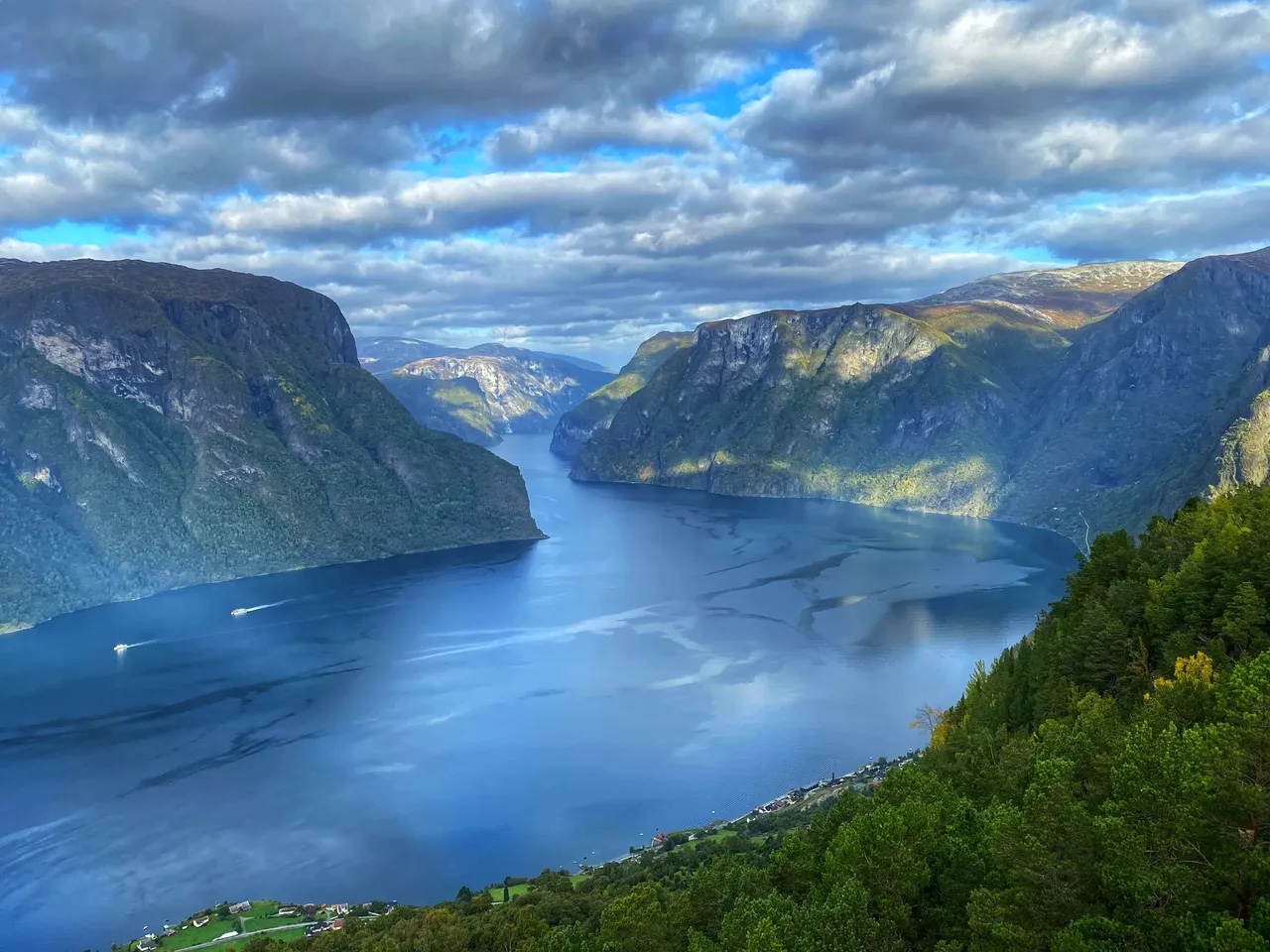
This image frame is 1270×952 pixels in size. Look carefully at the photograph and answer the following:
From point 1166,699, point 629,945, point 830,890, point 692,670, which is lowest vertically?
point 692,670

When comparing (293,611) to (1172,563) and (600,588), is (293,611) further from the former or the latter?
(1172,563)

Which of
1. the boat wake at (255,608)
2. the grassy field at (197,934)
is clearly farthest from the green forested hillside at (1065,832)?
the boat wake at (255,608)

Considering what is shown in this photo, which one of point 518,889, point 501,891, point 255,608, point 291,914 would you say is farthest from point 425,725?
point 255,608

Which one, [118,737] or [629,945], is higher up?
[629,945]

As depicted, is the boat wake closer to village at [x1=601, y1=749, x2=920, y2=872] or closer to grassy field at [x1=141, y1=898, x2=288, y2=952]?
grassy field at [x1=141, y1=898, x2=288, y2=952]

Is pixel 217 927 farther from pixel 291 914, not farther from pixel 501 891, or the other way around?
pixel 501 891

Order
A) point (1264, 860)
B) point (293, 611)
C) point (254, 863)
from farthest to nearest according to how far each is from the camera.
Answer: point (293, 611), point (254, 863), point (1264, 860)

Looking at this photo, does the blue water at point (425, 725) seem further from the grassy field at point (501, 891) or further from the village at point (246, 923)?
Answer: the grassy field at point (501, 891)

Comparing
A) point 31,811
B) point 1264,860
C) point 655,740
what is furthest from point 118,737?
point 1264,860

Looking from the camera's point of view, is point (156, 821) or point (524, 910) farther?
Answer: point (156, 821)
